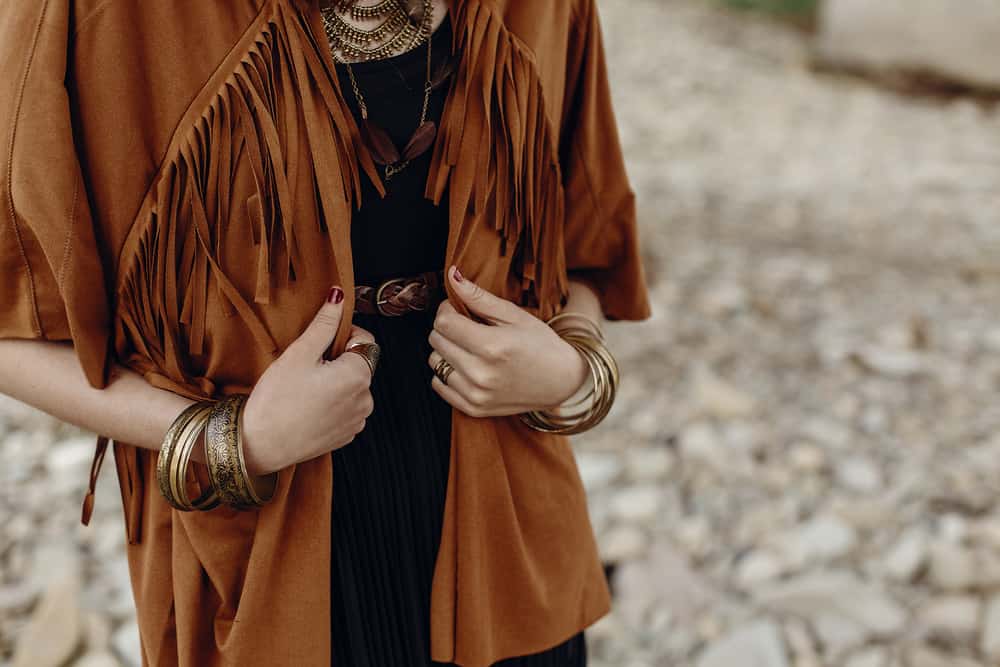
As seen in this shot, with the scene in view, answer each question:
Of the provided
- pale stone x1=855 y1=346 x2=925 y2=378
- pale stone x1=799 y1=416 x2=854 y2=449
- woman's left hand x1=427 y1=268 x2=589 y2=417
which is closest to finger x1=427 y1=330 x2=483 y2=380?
woman's left hand x1=427 y1=268 x2=589 y2=417

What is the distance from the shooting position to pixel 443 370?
96cm

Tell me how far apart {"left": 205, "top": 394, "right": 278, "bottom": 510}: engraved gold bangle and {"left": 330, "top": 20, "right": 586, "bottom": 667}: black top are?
14 centimetres

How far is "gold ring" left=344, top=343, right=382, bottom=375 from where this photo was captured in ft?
2.92

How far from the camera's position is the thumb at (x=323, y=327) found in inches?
33.3

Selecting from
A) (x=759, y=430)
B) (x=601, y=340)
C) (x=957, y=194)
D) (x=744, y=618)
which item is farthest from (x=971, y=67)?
(x=601, y=340)

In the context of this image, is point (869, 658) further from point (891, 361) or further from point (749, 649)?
point (891, 361)

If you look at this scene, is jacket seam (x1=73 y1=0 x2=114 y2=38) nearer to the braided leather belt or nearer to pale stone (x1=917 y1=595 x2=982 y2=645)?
the braided leather belt

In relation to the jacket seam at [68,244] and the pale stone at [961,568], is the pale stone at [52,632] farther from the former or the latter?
the pale stone at [961,568]

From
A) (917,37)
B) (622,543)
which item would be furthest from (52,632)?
(917,37)

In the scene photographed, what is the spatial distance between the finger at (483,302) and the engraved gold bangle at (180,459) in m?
0.27

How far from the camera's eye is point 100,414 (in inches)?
33.6

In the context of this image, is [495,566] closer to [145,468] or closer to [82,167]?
[145,468]

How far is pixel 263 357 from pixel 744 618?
68.8 inches

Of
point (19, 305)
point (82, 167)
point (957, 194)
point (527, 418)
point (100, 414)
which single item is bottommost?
point (957, 194)
